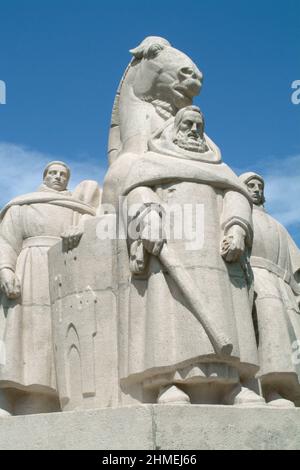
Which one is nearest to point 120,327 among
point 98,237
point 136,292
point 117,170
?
point 136,292

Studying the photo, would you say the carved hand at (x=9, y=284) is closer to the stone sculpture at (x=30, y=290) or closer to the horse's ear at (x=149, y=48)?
the stone sculpture at (x=30, y=290)

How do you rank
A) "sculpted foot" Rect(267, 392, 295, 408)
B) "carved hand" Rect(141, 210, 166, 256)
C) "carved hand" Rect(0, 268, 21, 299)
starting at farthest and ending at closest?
1. "carved hand" Rect(0, 268, 21, 299)
2. "sculpted foot" Rect(267, 392, 295, 408)
3. "carved hand" Rect(141, 210, 166, 256)

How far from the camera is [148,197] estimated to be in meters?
8.07

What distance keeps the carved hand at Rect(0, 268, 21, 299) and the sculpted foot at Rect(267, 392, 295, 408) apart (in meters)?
2.88

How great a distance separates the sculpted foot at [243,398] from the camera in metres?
7.45

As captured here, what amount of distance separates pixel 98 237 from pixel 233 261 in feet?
4.68

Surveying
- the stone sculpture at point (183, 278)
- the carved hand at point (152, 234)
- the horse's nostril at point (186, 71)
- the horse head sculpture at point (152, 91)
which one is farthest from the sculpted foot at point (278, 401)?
the horse's nostril at point (186, 71)

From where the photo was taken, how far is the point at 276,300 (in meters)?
8.70

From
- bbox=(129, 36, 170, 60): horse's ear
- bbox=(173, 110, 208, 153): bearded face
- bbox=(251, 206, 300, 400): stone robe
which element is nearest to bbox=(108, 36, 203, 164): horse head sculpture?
bbox=(129, 36, 170, 60): horse's ear

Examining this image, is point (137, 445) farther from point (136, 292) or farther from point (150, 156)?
point (150, 156)

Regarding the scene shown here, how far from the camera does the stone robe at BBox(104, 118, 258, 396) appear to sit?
7383mm

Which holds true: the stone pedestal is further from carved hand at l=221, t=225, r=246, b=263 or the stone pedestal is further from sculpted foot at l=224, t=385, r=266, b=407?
carved hand at l=221, t=225, r=246, b=263

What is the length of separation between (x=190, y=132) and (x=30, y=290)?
2.42 metres

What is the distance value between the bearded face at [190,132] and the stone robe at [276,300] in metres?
1.41
